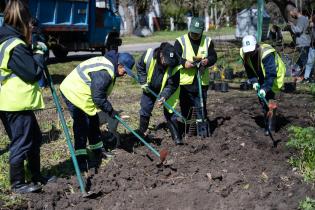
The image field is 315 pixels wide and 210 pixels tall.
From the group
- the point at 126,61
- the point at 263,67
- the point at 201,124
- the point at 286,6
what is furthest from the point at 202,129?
the point at 286,6

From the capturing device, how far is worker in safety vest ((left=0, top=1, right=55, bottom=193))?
4477 millimetres

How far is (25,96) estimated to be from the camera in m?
4.60

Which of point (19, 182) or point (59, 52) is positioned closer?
point (19, 182)

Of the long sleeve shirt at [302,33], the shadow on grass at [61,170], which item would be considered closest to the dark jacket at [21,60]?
the shadow on grass at [61,170]

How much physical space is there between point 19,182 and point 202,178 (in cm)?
202

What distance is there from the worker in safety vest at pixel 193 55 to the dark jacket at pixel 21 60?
2535mm

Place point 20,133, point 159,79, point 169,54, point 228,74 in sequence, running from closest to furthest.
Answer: point 20,133, point 169,54, point 159,79, point 228,74

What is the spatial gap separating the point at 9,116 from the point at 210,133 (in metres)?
3.39

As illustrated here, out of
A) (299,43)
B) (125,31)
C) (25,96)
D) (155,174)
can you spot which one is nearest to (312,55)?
(299,43)

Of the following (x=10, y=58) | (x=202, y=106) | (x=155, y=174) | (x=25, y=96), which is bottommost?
(x=155, y=174)

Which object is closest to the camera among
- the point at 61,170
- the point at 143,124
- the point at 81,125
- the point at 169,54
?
the point at 81,125

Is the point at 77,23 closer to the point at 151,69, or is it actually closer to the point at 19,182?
the point at 151,69

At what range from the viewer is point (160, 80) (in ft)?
21.5

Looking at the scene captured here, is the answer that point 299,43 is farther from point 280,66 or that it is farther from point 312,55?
point 280,66
